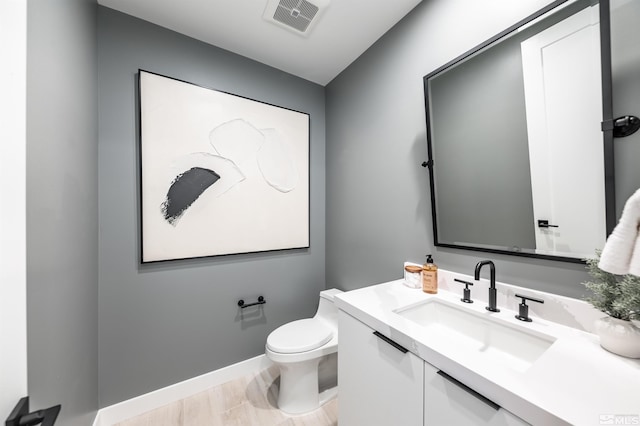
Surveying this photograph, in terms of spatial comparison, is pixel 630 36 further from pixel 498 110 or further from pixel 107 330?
pixel 107 330

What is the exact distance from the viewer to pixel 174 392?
1.54 metres

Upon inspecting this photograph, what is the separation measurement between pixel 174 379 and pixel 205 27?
2313 millimetres

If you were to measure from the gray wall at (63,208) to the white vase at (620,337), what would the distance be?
1572mm

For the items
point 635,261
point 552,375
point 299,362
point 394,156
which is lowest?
point 299,362

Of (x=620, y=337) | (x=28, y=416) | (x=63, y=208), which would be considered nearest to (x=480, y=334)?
(x=620, y=337)

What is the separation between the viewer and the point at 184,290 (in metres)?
1.58

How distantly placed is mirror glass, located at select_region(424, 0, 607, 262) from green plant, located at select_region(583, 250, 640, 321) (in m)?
0.15

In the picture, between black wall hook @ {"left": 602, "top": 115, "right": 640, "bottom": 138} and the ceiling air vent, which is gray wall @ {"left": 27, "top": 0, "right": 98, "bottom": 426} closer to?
the ceiling air vent

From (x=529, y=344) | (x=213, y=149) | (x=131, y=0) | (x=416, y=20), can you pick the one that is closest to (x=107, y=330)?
(x=213, y=149)

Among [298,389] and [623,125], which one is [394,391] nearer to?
[298,389]

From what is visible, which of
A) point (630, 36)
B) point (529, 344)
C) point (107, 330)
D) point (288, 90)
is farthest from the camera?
point (288, 90)

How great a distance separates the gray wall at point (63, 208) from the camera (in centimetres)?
66

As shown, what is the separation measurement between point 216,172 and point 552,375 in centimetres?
181

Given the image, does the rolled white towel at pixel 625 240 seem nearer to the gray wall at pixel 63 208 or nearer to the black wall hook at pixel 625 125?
the black wall hook at pixel 625 125
